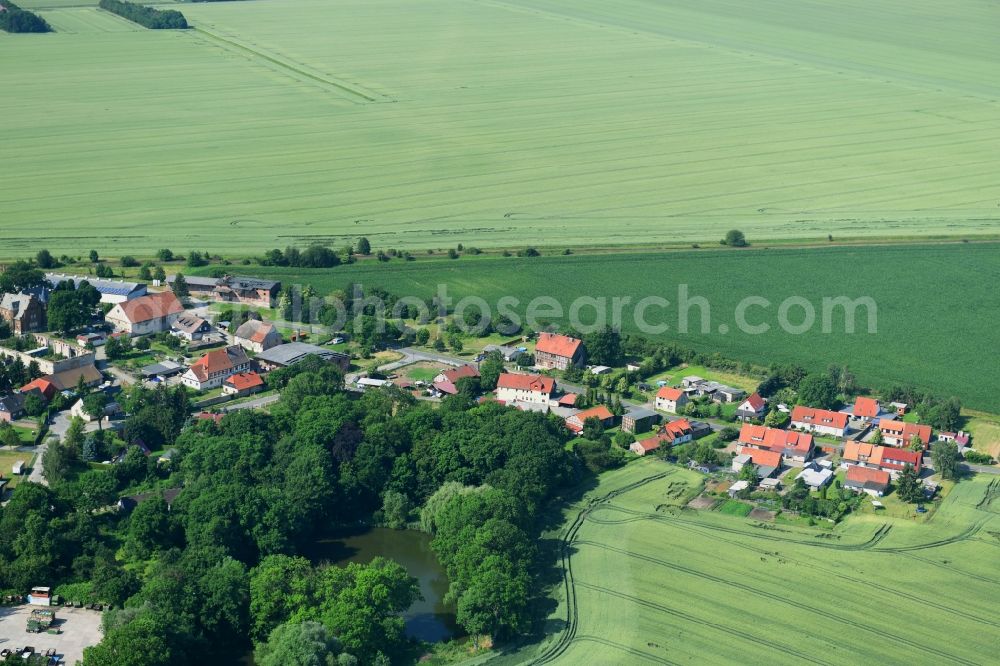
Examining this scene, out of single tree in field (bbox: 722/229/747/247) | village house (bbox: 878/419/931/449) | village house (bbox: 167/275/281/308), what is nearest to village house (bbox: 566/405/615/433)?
village house (bbox: 878/419/931/449)

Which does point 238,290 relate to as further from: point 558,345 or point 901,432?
point 901,432

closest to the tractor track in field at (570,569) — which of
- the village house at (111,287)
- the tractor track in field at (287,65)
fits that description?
the village house at (111,287)

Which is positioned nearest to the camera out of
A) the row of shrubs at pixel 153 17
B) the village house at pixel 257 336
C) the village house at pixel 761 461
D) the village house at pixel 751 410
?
the village house at pixel 761 461

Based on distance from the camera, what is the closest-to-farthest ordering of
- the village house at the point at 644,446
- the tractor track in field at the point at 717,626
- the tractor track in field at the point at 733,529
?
1. the tractor track in field at the point at 717,626
2. the tractor track in field at the point at 733,529
3. the village house at the point at 644,446

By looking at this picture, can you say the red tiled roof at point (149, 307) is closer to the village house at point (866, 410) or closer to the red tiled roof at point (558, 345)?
the red tiled roof at point (558, 345)

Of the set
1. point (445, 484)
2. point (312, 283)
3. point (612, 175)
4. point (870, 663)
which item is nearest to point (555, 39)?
point (612, 175)

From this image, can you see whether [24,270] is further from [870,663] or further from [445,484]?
[870,663]

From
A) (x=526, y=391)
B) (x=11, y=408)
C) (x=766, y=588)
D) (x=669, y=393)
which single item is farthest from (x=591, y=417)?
(x=11, y=408)

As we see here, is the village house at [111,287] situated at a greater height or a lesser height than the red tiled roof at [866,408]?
lesser
